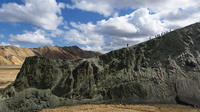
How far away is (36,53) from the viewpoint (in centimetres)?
7225

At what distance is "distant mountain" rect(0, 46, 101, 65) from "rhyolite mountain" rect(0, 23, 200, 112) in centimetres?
5000

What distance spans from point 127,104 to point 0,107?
4.84m

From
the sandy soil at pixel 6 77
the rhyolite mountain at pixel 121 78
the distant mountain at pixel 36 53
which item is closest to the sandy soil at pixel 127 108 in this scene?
the rhyolite mountain at pixel 121 78

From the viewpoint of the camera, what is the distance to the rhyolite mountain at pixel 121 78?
605 centimetres

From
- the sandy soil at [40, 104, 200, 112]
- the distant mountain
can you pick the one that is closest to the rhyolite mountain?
the sandy soil at [40, 104, 200, 112]

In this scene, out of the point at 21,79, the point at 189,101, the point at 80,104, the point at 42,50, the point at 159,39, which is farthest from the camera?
the point at 42,50

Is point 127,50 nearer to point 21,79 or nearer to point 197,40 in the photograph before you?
point 197,40

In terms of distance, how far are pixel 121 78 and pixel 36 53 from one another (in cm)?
7268

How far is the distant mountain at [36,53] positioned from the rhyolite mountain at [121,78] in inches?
1968

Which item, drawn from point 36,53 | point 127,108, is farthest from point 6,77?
point 36,53

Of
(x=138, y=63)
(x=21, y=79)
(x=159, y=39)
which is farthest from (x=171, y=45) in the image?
(x=21, y=79)

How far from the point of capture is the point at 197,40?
22.2ft

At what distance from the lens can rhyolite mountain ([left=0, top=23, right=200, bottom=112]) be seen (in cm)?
605

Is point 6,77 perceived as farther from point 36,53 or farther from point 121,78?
point 36,53
